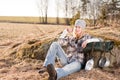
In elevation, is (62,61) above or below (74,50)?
Result: below

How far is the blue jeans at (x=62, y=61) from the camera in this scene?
214 inches

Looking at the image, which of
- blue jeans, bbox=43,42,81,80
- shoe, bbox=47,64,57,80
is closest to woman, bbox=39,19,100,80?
blue jeans, bbox=43,42,81,80

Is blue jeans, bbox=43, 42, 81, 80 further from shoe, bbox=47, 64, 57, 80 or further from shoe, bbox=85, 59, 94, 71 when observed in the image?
shoe, bbox=85, 59, 94, 71

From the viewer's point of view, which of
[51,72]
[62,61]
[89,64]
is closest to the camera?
[51,72]

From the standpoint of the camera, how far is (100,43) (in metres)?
6.46

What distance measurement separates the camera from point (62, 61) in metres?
6.03

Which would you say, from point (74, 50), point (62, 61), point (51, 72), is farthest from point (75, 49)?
point (51, 72)

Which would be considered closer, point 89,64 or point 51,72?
point 51,72

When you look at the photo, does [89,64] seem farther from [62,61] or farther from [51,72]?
[51,72]

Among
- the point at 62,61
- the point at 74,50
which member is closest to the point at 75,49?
the point at 74,50

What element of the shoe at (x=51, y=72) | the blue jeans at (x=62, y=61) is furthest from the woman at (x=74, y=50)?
the shoe at (x=51, y=72)

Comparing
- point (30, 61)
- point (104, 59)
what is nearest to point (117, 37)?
point (104, 59)

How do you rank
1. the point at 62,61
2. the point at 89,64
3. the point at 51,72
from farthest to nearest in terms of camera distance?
the point at 89,64 → the point at 62,61 → the point at 51,72

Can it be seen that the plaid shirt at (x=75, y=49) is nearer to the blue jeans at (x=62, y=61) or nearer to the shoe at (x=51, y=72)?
the blue jeans at (x=62, y=61)
